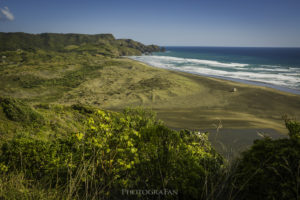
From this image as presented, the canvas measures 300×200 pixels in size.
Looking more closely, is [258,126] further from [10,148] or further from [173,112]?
[10,148]

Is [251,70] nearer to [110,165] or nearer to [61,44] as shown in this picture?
[110,165]

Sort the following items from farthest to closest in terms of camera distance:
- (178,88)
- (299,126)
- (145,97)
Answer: (178,88)
(145,97)
(299,126)

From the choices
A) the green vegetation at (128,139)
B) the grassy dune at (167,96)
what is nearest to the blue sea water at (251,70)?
the grassy dune at (167,96)

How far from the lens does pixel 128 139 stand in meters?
3.90

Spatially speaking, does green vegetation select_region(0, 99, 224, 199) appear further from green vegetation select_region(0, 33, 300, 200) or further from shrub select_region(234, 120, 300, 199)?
shrub select_region(234, 120, 300, 199)

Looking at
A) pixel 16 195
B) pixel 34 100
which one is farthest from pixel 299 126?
pixel 34 100

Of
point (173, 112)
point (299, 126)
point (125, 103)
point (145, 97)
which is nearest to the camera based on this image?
point (299, 126)

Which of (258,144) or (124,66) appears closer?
(258,144)

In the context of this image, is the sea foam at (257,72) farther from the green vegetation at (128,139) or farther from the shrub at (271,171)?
the shrub at (271,171)

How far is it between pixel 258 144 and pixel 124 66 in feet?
219

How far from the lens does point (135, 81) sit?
156ft

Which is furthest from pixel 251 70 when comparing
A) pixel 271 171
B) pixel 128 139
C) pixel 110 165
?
pixel 110 165

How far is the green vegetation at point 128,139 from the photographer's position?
3.43 m

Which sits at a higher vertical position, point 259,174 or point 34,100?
point 259,174
